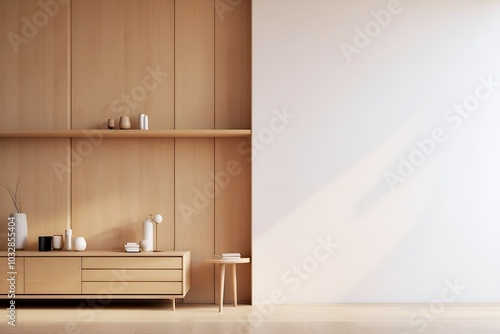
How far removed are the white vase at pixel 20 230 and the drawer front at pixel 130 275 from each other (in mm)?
767

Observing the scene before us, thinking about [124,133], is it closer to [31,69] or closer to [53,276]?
[31,69]

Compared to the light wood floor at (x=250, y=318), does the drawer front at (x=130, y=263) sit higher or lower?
higher

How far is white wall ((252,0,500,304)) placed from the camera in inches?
277

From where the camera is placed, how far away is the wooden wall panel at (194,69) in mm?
7293

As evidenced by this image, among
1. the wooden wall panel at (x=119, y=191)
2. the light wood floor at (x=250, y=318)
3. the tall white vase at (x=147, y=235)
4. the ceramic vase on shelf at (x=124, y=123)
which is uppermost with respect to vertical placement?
the ceramic vase on shelf at (x=124, y=123)

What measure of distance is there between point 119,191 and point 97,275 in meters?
0.97

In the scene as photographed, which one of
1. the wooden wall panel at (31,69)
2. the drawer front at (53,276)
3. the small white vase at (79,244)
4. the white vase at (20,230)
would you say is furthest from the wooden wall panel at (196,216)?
the white vase at (20,230)

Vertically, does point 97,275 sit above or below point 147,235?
below

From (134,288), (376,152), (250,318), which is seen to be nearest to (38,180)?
(134,288)

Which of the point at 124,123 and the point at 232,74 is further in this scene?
the point at 232,74

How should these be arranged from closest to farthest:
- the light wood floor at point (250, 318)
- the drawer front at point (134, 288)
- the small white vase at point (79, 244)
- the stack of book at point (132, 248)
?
1. the light wood floor at point (250, 318)
2. the drawer front at point (134, 288)
3. the stack of book at point (132, 248)
4. the small white vase at point (79, 244)

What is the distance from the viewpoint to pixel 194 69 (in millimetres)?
7309

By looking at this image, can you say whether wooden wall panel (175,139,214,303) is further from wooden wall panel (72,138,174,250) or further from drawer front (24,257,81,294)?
drawer front (24,257,81,294)

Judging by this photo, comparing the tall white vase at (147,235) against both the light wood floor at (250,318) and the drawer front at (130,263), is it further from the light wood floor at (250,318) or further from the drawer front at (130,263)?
the light wood floor at (250,318)
